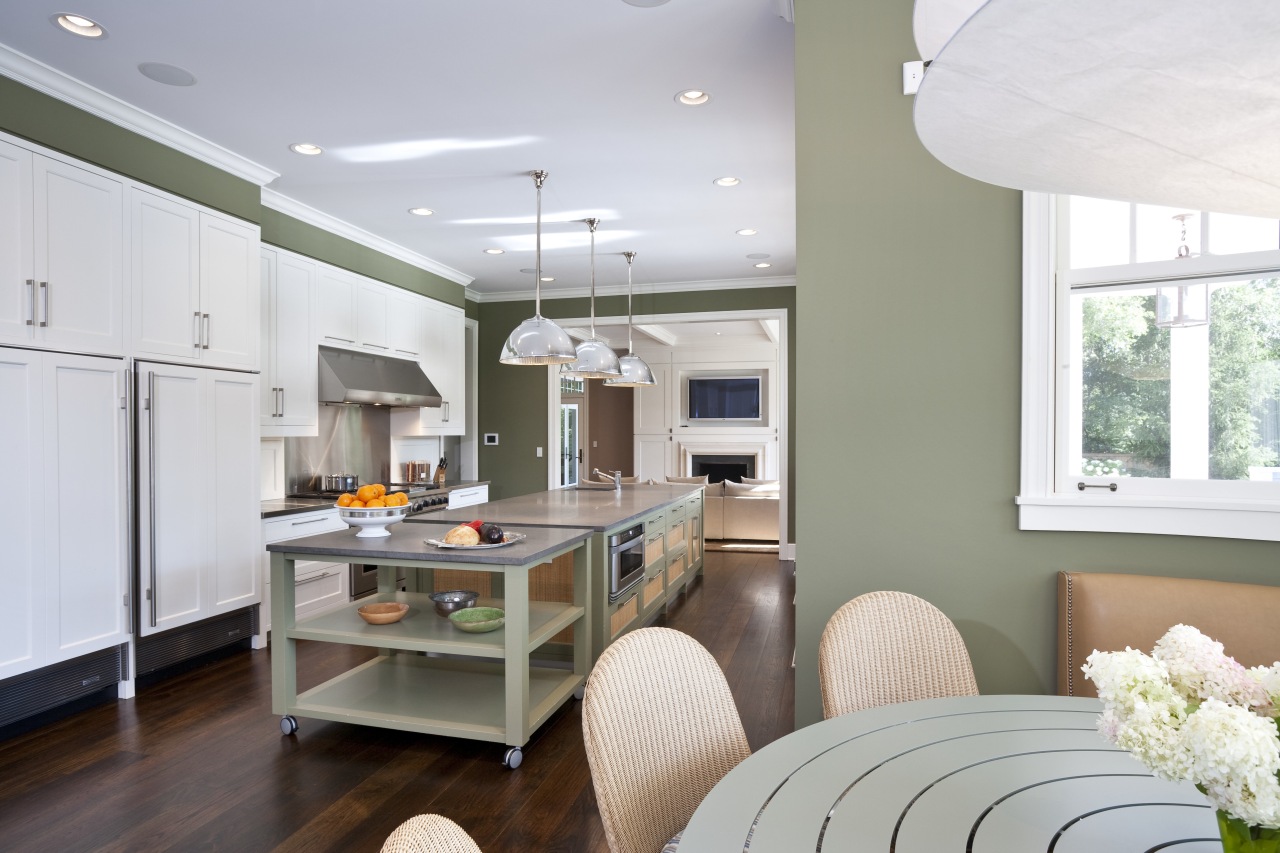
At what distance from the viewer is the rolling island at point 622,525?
3.54 metres

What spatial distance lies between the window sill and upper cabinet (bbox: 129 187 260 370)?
367 centimetres

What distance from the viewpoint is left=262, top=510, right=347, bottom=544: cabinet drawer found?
428 centimetres

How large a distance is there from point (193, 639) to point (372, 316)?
8.54 ft

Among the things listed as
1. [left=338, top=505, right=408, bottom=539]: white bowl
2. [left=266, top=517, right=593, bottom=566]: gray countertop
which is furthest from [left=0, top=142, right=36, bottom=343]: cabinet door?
[left=338, top=505, right=408, bottom=539]: white bowl

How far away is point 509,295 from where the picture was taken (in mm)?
7484

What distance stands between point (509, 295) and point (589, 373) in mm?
2980

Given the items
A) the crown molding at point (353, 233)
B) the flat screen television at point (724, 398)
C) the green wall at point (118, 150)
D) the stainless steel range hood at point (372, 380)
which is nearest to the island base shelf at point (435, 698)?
the stainless steel range hood at point (372, 380)

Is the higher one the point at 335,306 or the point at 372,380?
the point at 335,306

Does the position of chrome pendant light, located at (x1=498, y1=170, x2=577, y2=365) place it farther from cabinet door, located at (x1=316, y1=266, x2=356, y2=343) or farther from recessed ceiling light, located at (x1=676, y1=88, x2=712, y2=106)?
cabinet door, located at (x1=316, y1=266, x2=356, y2=343)

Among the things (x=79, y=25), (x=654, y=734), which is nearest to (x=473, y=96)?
(x=79, y=25)

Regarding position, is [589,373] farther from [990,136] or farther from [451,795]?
[990,136]

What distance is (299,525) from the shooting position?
450cm

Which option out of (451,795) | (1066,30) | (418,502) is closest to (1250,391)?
(1066,30)

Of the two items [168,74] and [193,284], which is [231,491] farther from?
[168,74]
